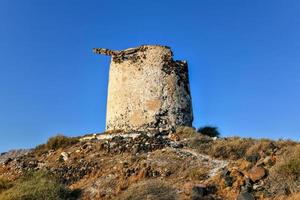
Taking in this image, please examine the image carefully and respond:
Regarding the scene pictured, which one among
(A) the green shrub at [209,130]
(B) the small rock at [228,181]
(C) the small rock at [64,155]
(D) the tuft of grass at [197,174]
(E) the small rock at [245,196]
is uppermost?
(A) the green shrub at [209,130]

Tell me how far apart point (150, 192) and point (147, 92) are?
871cm

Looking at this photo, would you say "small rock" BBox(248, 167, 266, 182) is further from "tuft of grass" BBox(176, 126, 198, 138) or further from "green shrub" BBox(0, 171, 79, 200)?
"green shrub" BBox(0, 171, 79, 200)

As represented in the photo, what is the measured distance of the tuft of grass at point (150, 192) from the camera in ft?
44.6

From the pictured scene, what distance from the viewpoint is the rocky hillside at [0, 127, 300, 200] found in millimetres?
13945

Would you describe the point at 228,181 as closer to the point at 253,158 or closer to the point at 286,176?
the point at 286,176

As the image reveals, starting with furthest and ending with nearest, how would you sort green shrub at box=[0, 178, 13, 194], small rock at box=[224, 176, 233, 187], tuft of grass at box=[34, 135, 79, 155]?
1. tuft of grass at box=[34, 135, 79, 155]
2. green shrub at box=[0, 178, 13, 194]
3. small rock at box=[224, 176, 233, 187]

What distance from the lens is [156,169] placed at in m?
16.1

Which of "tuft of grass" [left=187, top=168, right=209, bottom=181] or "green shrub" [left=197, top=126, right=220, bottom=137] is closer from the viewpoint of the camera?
"tuft of grass" [left=187, top=168, right=209, bottom=181]

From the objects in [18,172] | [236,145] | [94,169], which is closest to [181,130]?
[236,145]

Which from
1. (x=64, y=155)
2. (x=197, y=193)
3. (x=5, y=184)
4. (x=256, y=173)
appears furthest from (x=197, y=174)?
(x=5, y=184)

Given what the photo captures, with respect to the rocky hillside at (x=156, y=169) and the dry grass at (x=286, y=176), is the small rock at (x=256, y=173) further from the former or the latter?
the dry grass at (x=286, y=176)

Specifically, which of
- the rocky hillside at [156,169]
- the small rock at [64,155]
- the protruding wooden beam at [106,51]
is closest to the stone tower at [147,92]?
the protruding wooden beam at [106,51]

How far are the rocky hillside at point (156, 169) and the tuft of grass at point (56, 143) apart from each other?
44 mm

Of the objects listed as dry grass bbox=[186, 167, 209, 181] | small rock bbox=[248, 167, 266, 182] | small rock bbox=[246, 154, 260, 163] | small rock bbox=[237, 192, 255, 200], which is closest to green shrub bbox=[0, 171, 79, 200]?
dry grass bbox=[186, 167, 209, 181]
